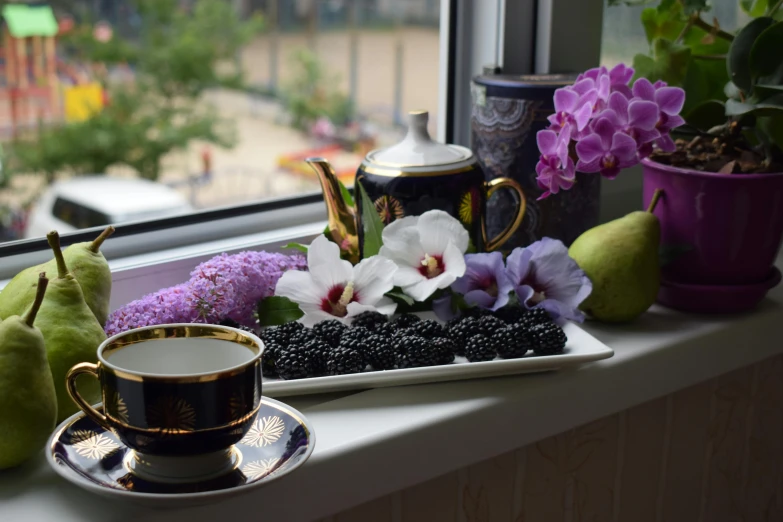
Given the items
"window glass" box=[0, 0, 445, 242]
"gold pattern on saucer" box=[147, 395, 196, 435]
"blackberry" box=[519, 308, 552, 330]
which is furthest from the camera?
"window glass" box=[0, 0, 445, 242]

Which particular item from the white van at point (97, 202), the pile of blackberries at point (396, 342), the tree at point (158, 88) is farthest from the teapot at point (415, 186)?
the tree at point (158, 88)

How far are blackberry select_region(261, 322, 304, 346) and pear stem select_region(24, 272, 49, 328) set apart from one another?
193mm

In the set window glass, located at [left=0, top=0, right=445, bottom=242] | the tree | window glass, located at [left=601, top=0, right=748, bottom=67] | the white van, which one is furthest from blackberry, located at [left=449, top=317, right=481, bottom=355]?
the tree

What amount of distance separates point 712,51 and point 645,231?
25 centimetres

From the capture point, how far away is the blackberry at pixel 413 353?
0.64 m

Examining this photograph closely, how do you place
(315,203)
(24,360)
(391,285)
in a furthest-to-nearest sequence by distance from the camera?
(315,203)
(391,285)
(24,360)

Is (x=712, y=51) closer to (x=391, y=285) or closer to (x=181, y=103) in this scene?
(x=391, y=285)

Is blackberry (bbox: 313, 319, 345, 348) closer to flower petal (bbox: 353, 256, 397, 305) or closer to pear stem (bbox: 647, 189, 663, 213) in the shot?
flower petal (bbox: 353, 256, 397, 305)

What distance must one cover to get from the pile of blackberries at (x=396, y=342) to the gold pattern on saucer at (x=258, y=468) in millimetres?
117

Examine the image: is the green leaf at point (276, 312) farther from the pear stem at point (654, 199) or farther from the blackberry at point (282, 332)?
the pear stem at point (654, 199)

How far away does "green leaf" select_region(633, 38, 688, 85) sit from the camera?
0.83 meters

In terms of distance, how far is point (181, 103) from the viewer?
6.75 ft

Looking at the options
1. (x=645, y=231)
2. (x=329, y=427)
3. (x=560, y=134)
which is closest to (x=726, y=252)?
(x=645, y=231)

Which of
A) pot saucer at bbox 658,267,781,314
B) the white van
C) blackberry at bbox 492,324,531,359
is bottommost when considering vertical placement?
the white van
